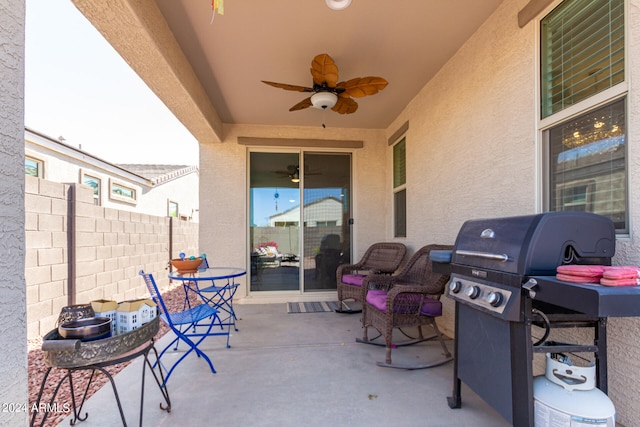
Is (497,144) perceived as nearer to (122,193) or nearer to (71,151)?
(71,151)

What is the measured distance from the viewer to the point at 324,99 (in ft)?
9.55

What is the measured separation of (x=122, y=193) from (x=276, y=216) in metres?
5.76

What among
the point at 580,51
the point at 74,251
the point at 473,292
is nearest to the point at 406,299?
the point at 473,292

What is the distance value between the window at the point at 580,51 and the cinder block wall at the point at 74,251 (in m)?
4.40

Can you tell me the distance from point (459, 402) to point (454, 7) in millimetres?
2838

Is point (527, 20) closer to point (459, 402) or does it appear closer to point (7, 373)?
point (459, 402)

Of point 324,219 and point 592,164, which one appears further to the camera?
point 324,219

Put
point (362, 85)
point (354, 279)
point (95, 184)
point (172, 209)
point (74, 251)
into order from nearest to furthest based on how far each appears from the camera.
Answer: point (362, 85), point (74, 251), point (354, 279), point (95, 184), point (172, 209)

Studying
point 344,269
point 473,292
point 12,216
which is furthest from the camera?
point 344,269

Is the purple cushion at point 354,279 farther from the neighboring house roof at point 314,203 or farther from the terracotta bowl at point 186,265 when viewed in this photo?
the terracotta bowl at point 186,265

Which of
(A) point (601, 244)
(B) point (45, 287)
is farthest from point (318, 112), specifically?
(B) point (45, 287)

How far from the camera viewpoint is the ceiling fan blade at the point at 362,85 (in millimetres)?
2634

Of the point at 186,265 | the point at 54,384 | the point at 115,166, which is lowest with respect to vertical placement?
the point at 54,384

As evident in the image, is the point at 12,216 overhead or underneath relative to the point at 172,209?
underneath
